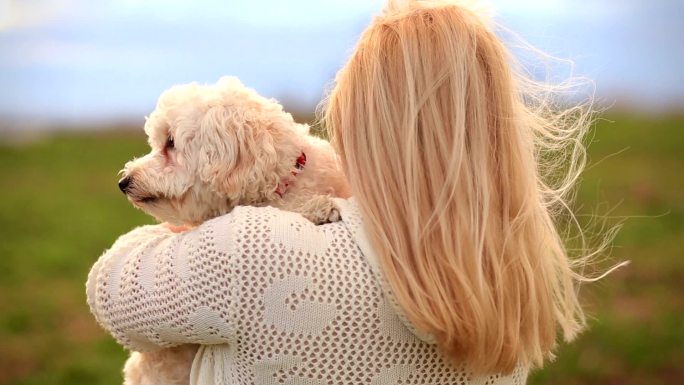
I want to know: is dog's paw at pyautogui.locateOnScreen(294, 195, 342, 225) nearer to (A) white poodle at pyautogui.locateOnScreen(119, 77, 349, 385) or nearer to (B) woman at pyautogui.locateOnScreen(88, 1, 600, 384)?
(A) white poodle at pyautogui.locateOnScreen(119, 77, 349, 385)

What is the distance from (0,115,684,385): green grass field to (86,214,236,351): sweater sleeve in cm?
162

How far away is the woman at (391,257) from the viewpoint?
83.1 inches

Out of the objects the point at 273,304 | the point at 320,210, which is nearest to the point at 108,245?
the point at 320,210

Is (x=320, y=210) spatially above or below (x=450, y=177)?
below

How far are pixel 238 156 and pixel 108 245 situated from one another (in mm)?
6606

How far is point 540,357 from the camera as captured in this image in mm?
2426

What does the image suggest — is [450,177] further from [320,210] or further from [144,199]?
[144,199]

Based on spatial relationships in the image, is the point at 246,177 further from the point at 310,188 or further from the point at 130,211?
the point at 130,211

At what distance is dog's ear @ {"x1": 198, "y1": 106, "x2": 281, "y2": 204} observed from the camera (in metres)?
2.81

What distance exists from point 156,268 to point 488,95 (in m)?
0.96

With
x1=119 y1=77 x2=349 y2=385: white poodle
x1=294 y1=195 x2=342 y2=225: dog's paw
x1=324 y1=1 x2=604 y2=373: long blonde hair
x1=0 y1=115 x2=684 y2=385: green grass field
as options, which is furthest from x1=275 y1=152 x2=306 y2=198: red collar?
x1=0 y1=115 x2=684 y2=385: green grass field

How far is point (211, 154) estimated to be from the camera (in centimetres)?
287

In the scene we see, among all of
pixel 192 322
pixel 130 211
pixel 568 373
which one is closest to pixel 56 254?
pixel 130 211

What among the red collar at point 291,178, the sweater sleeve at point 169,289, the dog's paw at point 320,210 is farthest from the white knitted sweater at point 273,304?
the red collar at point 291,178
